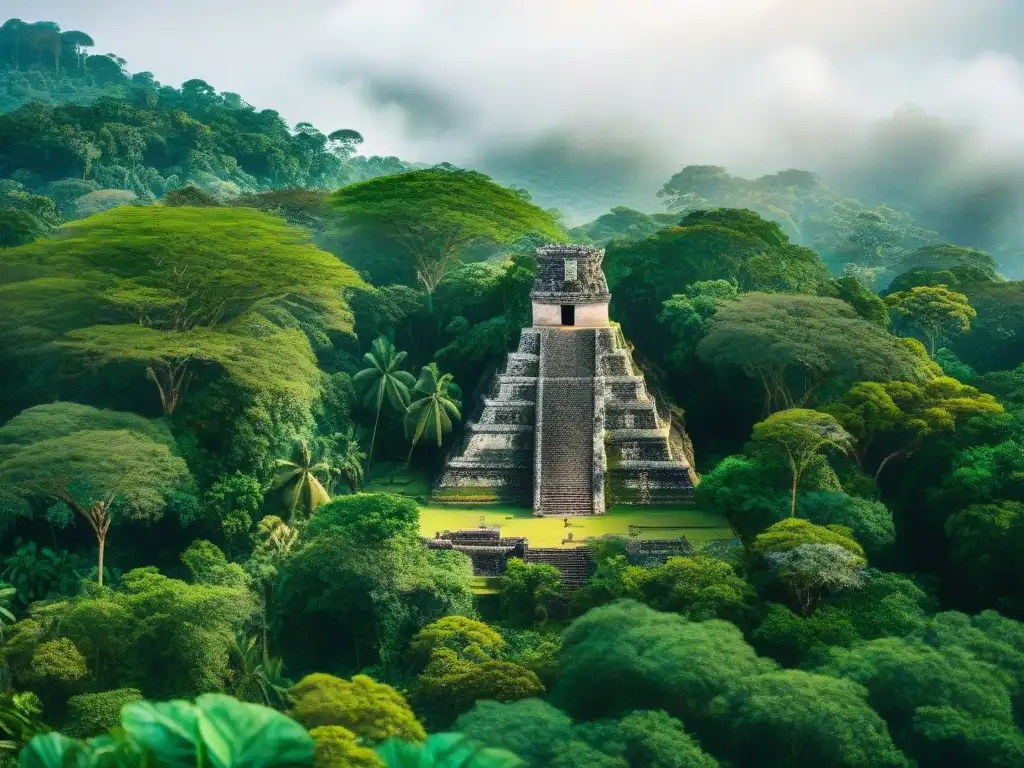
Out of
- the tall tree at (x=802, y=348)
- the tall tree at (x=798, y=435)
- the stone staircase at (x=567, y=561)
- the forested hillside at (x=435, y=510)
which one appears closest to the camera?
the forested hillside at (x=435, y=510)

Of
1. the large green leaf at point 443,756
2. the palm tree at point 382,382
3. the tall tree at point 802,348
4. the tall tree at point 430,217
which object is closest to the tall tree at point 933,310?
the tall tree at point 802,348

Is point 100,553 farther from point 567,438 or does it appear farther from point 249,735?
point 249,735

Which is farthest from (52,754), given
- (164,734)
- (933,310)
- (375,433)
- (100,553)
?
(933,310)

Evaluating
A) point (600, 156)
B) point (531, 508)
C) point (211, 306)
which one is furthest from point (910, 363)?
point (600, 156)

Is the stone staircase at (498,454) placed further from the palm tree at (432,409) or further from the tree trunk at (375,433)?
the tree trunk at (375,433)

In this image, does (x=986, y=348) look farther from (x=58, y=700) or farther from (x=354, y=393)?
(x=58, y=700)

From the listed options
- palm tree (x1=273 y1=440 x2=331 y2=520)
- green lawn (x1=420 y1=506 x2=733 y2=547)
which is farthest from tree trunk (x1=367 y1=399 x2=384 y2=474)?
palm tree (x1=273 y1=440 x2=331 y2=520)

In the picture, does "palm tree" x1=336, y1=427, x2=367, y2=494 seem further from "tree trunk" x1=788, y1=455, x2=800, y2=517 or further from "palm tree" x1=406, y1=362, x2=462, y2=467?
"tree trunk" x1=788, y1=455, x2=800, y2=517
